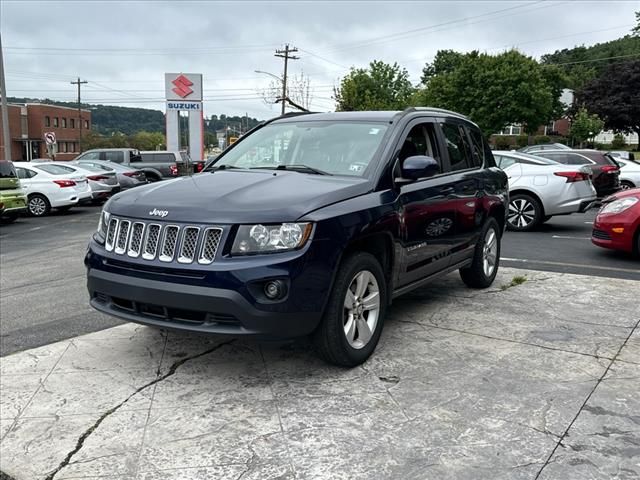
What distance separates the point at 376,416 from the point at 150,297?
1.53 meters

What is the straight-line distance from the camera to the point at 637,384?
3.88 meters

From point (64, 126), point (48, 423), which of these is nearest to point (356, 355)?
point (48, 423)

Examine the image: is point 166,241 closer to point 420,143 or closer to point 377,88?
point 420,143

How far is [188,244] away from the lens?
12.1 ft

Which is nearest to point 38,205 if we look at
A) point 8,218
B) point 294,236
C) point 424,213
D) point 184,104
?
point 8,218

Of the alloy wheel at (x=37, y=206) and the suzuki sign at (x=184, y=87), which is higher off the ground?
the suzuki sign at (x=184, y=87)

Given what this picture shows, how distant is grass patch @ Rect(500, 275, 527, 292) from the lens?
663 cm

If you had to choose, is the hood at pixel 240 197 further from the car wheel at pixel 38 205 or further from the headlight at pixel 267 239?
the car wheel at pixel 38 205

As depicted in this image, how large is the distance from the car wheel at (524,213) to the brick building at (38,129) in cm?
6277

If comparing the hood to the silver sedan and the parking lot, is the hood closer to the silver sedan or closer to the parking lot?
the parking lot

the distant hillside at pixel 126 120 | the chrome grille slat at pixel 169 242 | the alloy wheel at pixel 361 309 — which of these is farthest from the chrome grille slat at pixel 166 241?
the distant hillside at pixel 126 120

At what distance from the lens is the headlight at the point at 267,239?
3.59m

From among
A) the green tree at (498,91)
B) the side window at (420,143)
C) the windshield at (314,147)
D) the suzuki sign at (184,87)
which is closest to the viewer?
the windshield at (314,147)

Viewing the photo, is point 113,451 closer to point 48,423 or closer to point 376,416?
point 48,423
